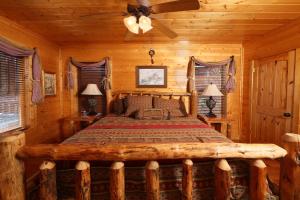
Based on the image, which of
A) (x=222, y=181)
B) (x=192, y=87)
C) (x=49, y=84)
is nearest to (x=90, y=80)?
(x=49, y=84)

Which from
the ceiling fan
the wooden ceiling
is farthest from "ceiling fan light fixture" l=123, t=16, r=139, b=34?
the wooden ceiling

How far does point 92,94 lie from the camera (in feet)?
12.7

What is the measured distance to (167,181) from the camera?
53.0 inches

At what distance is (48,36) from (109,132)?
8.00ft

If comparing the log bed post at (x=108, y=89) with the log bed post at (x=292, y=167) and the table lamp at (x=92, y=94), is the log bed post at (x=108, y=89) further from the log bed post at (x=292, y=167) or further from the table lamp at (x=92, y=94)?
the log bed post at (x=292, y=167)

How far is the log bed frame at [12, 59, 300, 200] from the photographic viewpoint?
3.91 feet

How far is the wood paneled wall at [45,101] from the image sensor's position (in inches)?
110

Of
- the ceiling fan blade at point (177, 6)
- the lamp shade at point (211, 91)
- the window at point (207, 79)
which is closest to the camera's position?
the ceiling fan blade at point (177, 6)

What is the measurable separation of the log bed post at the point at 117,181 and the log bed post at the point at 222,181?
1.88 feet

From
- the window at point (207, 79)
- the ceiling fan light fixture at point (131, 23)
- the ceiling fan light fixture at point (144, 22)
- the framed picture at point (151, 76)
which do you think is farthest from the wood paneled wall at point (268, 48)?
the ceiling fan light fixture at point (131, 23)

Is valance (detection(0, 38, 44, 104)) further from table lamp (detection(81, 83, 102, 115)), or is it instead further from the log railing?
the log railing

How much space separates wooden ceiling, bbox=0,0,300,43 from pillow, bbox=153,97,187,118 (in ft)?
3.80

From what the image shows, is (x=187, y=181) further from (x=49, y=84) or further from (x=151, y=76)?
(x=49, y=84)

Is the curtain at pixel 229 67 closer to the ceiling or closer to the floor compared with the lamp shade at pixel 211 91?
closer to the ceiling
